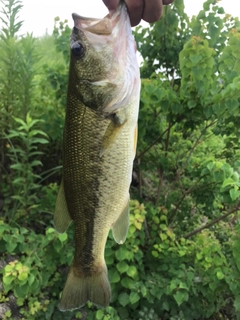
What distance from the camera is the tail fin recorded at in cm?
154

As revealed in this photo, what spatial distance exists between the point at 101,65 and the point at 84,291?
915 millimetres

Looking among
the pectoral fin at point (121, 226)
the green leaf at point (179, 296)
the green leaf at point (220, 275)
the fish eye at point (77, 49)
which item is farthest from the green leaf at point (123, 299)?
the fish eye at point (77, 49)

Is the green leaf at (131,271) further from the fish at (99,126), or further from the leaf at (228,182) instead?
the fish at (99,126)

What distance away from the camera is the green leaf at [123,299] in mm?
2689

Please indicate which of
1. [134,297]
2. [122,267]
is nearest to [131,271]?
[122,267]

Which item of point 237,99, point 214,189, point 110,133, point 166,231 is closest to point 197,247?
point 166,231

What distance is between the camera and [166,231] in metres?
2.91

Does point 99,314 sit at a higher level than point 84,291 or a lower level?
lower

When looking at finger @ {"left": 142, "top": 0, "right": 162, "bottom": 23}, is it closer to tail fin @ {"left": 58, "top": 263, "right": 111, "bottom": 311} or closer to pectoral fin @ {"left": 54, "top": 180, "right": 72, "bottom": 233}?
pectoral fin @ {"left": 54, "top": 180, "right": 72, "bottom": 233}

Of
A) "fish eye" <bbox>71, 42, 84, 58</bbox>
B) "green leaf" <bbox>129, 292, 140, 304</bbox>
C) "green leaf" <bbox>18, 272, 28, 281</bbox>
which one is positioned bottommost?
Result: "green leaf" <bbox>129, 292, 140, 304</bbox>

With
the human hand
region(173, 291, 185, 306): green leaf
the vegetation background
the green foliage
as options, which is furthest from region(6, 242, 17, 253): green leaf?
the human hand

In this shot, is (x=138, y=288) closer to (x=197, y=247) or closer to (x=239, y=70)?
(x=197, y=247)

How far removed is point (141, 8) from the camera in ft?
4.34

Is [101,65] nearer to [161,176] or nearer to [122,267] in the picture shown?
[122,267]
